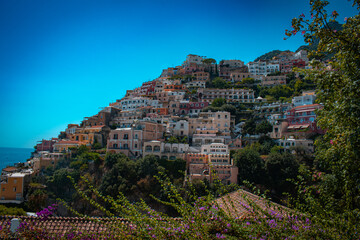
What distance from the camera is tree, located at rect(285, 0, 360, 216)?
23.1 ft

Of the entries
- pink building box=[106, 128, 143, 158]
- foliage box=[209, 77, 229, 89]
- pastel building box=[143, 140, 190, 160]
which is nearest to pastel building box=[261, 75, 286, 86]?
foliage box=[209, 77, 229, 89]

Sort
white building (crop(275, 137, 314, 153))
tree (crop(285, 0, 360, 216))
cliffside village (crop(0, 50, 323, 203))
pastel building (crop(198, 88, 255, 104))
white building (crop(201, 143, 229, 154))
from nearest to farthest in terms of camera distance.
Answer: tree (crop(285, 0, 360, 216)) → cliffside village (crop(0, 50, 323, 203)) → white building (crop(201, 143, 229, 154)) → white building (crop(275, 137, 314, 153)) → pastel building (crop(198, 88, 255, 104))

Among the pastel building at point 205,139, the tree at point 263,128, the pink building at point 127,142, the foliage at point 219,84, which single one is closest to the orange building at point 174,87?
the foliage at point 219,84

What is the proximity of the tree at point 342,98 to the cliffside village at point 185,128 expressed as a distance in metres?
20.3

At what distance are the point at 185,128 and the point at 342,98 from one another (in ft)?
134

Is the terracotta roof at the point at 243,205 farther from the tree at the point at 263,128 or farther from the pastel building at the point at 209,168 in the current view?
the tree at the point at 263,128

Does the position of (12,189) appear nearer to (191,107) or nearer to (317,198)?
(317,198)

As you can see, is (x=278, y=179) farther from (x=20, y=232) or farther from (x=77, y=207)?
(x=20, y=232)

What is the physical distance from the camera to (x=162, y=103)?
204 ft

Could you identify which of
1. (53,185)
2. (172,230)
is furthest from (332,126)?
(53,185)

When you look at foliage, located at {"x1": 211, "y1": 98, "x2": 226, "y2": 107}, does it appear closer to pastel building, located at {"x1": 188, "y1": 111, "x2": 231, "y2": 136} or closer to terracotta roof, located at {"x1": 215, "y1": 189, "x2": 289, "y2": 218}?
pastel building, located at {"x1": 188, "y1": 111, "x2": 231, "y2": 136}

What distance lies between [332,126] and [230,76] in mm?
71211

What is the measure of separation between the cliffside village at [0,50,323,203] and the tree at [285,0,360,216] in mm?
20321

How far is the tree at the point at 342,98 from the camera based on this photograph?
7.04 m
